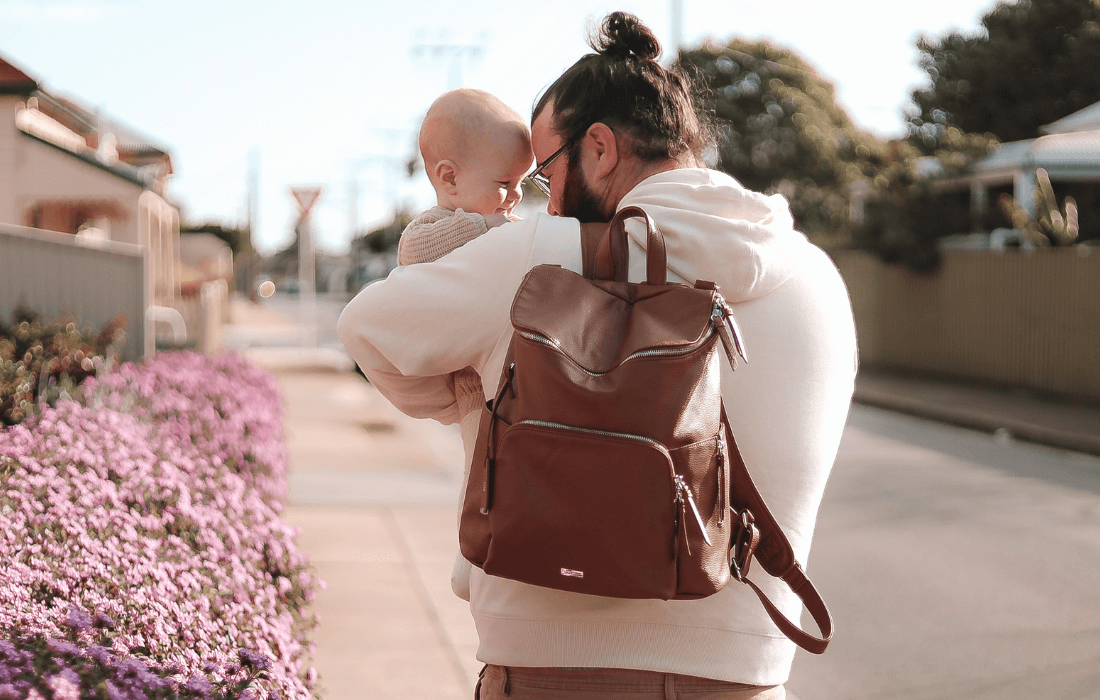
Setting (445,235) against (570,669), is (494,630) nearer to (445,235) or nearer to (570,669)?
(570,669)

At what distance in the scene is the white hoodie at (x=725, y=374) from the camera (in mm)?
1538

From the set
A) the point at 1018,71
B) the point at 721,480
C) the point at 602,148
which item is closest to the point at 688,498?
the point at 721,480

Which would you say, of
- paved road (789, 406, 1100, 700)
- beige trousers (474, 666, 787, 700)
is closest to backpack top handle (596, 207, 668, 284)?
beige trousers (474, 666, 787, 700)

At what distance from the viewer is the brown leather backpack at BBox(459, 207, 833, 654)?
1.38 metres

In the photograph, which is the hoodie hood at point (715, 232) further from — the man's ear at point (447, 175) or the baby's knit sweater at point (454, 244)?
the man's ear at point (447, 175)

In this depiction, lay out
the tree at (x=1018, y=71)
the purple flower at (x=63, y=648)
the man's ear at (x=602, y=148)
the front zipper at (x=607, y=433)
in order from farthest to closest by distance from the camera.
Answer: the tree at (x=1018, y=71) < the purple flower at (x=63, y=648) < the man's ear at (x=602, y=148) < the front zipper at (x=607, y=433)

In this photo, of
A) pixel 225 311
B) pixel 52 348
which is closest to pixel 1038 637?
pixel 52 348

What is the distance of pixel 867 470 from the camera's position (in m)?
9.99

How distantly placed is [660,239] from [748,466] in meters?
0.36

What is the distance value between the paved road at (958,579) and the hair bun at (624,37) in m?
3.77

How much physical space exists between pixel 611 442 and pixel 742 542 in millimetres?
286

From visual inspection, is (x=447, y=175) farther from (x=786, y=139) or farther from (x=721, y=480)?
(x=786, y=139)

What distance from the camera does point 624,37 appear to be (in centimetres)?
167

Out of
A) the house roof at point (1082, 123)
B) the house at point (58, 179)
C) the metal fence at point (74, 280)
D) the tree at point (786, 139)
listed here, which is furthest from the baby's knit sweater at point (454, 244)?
the tree at point (786, 139)
